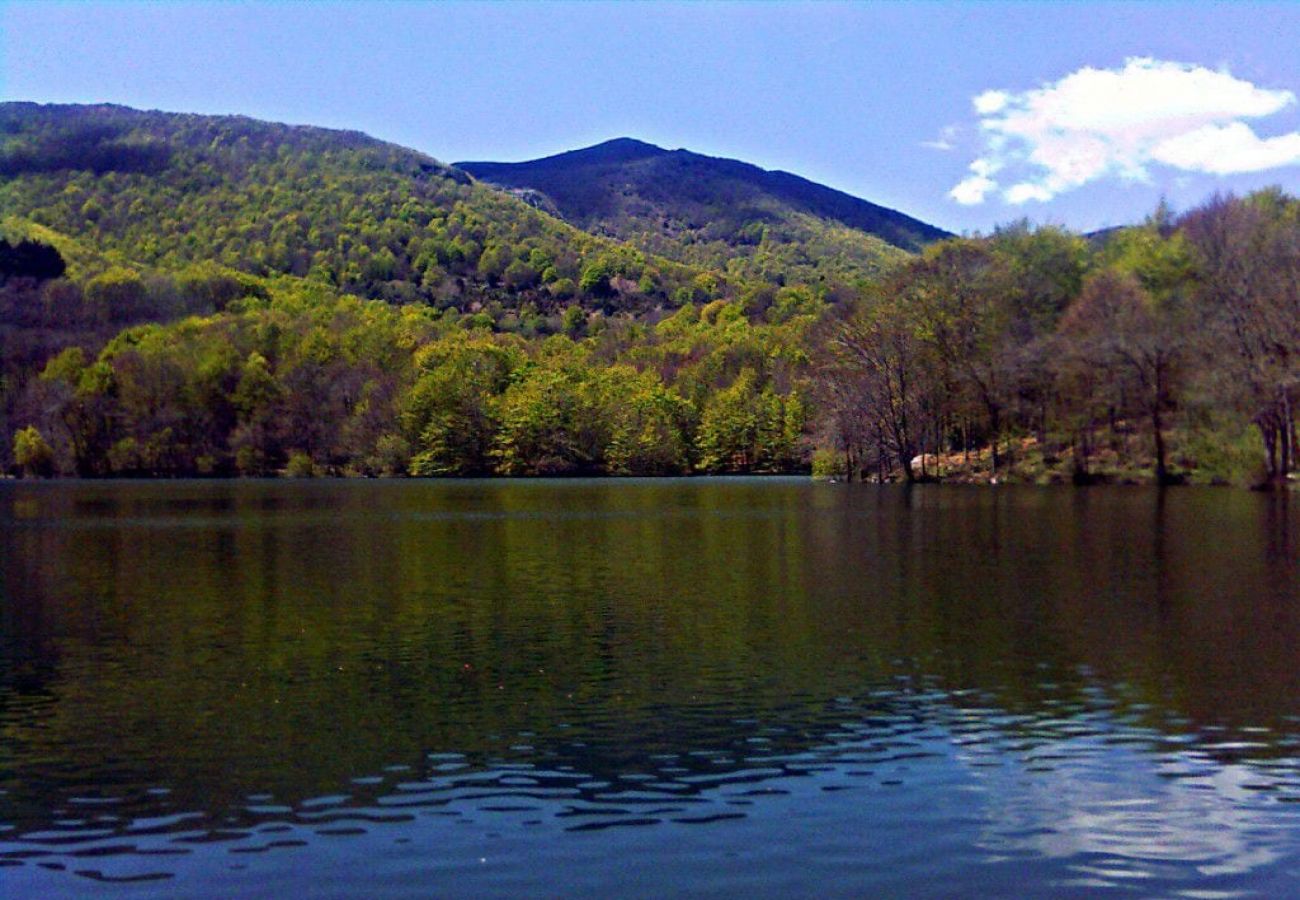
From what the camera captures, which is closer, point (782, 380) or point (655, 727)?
point (655, 727)

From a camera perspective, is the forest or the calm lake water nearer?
the calm lake water

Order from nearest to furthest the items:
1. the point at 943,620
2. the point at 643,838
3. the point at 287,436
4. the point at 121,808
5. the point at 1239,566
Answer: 1. the point at 643,838
2. the point at 121,808
3. the point at 943,620
4. the point at 1239,566
5. the point at 287,436

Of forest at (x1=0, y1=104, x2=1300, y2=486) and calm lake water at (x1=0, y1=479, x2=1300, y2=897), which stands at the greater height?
forest at (x1=0, y1=104, x2=1300, y2=486)

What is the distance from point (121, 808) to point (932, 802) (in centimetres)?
903

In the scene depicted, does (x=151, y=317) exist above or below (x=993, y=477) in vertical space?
above

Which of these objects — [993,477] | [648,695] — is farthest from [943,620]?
[993,477]

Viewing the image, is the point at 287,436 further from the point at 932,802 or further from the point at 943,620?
the point at 932,802

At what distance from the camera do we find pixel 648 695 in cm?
2045

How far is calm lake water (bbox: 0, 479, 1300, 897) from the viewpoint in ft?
41.6

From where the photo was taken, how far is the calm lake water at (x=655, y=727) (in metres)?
12.7

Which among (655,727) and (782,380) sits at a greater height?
(782,380)

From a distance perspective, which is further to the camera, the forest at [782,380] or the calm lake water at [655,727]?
the forest at [782,380]

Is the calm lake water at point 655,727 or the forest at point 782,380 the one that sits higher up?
the forest at point 782,380

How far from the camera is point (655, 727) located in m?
18.2
